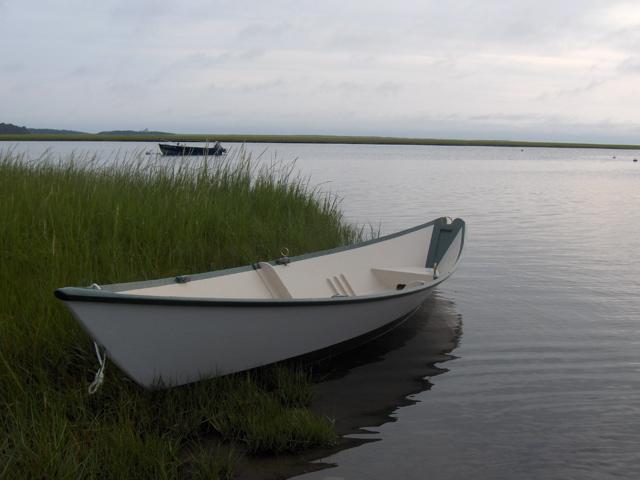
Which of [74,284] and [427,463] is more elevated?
[74,284]

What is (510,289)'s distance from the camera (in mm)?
11297

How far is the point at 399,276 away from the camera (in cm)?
910

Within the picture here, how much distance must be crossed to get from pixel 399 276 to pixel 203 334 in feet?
14.7

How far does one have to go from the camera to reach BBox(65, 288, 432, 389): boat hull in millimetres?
4594

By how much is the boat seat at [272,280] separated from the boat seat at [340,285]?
1209 mm

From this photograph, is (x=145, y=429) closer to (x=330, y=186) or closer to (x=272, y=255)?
(x=272, y=255)

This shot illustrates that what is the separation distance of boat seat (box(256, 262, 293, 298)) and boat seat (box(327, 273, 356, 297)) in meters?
1.21

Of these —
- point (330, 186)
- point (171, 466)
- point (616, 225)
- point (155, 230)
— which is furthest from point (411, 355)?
point (330, 186)

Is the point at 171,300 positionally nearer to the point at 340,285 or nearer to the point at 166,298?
the point at 166,298

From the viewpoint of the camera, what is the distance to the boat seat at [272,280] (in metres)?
7.05

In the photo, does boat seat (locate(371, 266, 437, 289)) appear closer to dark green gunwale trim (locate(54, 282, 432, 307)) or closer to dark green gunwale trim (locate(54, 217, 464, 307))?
dark green gunwale trim (locate(54, 217, 464, 307))

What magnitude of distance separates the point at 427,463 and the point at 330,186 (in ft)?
94.3

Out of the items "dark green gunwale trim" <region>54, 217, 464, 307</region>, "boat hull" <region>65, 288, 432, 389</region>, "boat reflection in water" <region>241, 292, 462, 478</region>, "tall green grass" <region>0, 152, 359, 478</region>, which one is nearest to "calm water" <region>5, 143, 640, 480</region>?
"boat reflection in water" <region>241, 292, 462, 478</region>

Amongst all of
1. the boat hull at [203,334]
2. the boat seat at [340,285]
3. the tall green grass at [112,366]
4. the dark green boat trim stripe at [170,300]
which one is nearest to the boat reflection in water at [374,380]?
the tall green grass at [112,366]
